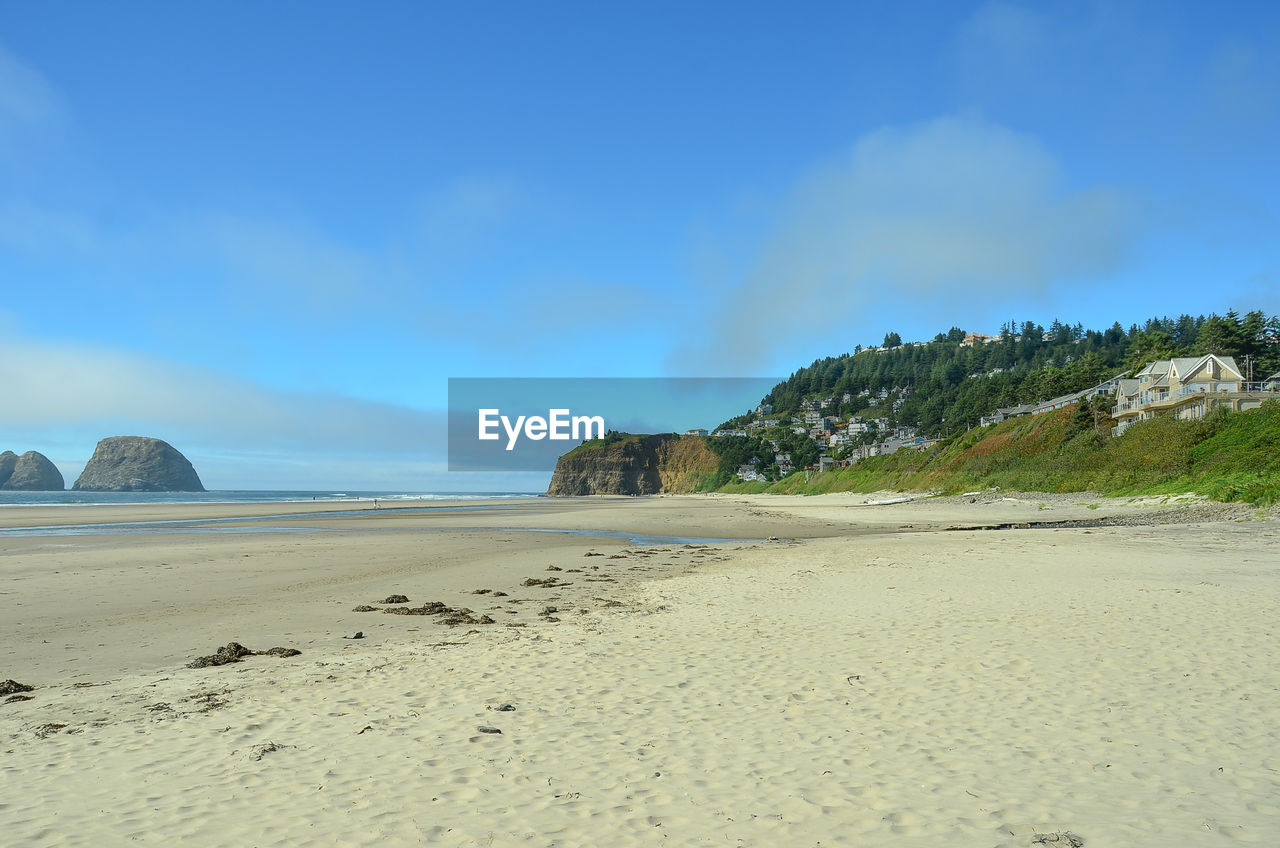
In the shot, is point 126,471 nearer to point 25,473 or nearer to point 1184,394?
point 25,473

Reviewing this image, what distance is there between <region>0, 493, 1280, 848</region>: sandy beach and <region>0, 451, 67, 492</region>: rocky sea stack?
754 ft

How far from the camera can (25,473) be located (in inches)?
7500

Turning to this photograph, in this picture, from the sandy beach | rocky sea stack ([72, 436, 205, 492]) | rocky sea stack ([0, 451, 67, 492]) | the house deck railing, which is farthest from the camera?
rocky sea stack ([72, 436, 205, 492])

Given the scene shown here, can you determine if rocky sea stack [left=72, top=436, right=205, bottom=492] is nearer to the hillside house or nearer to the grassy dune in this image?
the grassy dune

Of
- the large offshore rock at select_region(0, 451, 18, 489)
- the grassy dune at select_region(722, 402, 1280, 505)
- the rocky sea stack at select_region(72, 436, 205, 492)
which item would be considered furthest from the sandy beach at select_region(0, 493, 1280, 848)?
the large offshore rock at select_region(0, 451, 18, 489)

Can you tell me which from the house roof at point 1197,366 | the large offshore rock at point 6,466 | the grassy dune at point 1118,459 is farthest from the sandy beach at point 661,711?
the large offshore rock at point 6,466

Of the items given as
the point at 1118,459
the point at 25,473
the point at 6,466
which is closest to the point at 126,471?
the point at 25,473

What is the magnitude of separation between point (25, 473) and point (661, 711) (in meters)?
249

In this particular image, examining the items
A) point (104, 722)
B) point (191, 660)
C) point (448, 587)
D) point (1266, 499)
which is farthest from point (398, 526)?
point (1266, 499)

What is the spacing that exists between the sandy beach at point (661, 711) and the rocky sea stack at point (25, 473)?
22995cm

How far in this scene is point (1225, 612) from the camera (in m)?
11.1

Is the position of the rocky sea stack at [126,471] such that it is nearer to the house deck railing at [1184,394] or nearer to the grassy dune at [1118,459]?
the grassy dune at [1118,459]

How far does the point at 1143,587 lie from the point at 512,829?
45.4 ft

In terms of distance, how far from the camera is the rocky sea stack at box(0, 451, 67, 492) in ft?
620
